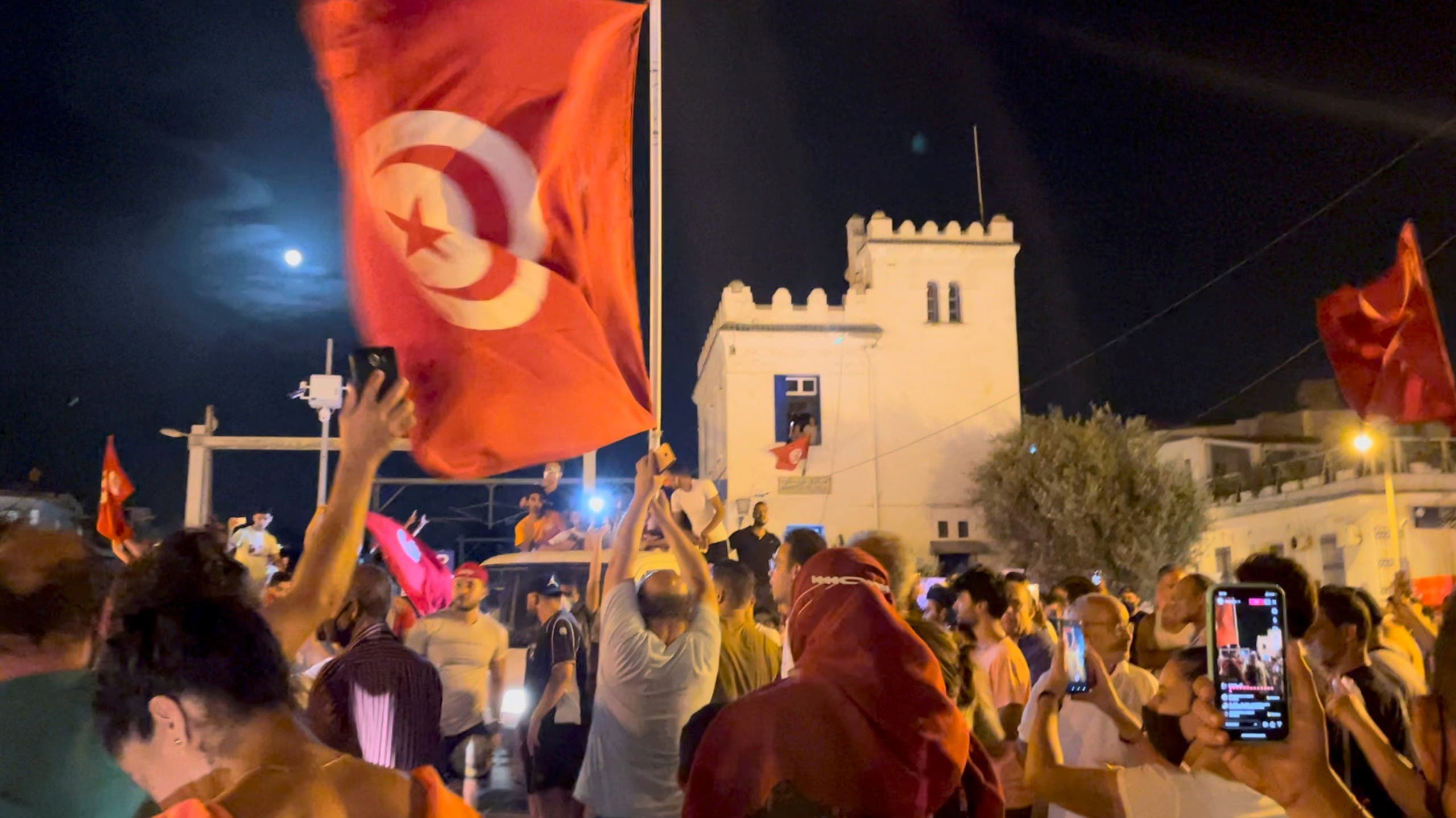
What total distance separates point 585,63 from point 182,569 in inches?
159

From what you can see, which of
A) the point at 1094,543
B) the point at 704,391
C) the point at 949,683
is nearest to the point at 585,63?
the point at 949,683

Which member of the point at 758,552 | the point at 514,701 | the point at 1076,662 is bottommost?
the point at 514,701

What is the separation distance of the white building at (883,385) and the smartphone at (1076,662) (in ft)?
97.7

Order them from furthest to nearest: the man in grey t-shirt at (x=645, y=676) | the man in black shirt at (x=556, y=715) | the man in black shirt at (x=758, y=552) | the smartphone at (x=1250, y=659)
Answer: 1. the man in black shirt at (x=758, y=552)
2. the man in black shirt at (x=556, y=715)
3. the man in grey t-shirt at (x=645, y=676)
4. the smartphone at (x=1250, y=659)

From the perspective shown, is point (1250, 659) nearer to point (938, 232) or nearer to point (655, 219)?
point (655, 219)

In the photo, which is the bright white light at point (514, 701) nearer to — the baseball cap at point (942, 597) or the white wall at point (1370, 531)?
the baseball cap at point (942, 597)

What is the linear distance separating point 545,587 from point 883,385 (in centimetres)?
2722

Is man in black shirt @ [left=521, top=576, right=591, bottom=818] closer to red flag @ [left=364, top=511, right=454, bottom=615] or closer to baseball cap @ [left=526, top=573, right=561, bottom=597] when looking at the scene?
baseball cap @ [left=526, top=573, right=561, bottom=597]

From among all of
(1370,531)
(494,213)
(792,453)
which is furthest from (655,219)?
(1370,531)

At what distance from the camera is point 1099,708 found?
364cm

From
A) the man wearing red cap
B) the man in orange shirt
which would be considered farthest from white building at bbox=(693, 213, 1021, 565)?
the man wearing red cap

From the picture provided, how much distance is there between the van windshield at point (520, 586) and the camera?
11398 millimetres

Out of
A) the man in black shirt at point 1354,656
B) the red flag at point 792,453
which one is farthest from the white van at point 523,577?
the red flag at point 792,453

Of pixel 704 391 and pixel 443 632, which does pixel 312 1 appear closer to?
pixel 443 632
